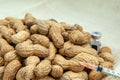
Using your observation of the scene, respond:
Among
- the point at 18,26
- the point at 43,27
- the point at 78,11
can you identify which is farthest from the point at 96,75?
the point at 78,11

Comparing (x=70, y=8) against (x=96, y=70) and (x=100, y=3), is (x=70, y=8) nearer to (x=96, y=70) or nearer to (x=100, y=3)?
(x=100, y=3)

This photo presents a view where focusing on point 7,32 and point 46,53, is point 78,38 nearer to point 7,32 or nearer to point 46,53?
point 46,53

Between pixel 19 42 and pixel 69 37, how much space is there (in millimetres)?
182

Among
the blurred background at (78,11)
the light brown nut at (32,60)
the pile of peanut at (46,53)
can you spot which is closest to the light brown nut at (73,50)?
the pile of peanut at (46,53)

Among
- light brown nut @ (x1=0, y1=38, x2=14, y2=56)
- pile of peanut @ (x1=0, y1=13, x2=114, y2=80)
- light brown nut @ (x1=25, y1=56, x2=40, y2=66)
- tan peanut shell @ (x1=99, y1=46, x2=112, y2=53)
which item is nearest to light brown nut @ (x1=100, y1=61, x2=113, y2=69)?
pile of peanut @ (x1=0, y1=13, x2=114, y2=80)

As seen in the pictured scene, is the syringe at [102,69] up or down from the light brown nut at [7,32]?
down

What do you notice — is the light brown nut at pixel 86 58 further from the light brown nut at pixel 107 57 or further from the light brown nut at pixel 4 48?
the light brown nut at pixel 4 48

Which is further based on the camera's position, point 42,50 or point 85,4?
point 85,4

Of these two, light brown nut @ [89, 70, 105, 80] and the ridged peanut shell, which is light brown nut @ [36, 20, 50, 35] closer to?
the ridged peanut shell

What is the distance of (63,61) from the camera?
970 mm

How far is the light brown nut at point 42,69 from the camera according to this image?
0.90 metres

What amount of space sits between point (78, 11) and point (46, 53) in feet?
2.15

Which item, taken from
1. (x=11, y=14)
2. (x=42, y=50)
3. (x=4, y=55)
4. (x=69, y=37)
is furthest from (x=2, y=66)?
(x=11, y=14)

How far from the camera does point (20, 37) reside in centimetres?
104
